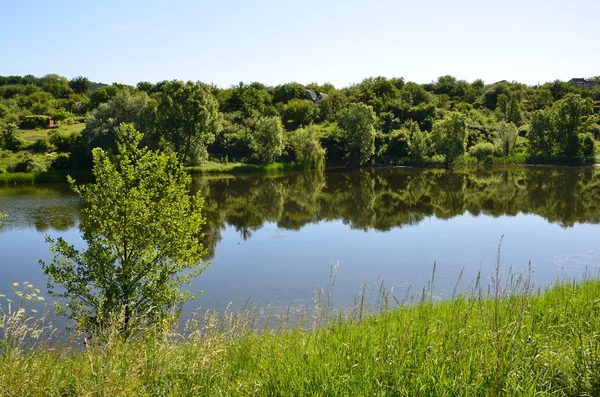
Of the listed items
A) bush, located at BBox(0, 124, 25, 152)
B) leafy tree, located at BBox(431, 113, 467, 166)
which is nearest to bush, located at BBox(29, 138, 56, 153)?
bush, located at BBox(0, 124, 25, 152)

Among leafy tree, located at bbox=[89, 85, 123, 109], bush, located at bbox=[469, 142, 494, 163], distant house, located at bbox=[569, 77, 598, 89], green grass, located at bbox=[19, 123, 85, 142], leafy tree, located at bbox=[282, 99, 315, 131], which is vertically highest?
distant house, located at bbox=[569, 77, 598, 89]

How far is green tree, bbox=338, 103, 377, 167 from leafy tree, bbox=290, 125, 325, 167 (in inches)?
235

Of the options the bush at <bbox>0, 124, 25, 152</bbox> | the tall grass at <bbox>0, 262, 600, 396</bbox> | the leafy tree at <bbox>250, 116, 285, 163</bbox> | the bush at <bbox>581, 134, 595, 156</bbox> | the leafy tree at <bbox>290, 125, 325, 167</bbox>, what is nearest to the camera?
the tall grass at <bbox>0, 262, 600, 396</bbox>

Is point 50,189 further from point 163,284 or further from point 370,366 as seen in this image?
point 370,366

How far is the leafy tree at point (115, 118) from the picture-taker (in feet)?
173

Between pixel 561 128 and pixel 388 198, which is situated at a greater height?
pixel 561 128

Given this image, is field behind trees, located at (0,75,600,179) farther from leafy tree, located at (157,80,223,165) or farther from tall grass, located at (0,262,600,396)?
tall grass, located at (0,262,600,396)

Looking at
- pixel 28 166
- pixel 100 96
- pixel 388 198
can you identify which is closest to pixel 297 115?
pixel 100 96

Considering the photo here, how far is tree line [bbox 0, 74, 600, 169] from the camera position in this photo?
5331cm

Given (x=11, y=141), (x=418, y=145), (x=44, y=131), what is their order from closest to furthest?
1. (x=11, y=141)
2. (x=44, y=131)
3. (x=418, y=145)

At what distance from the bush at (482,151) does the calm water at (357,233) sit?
75.9 feet

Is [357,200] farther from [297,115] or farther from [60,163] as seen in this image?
[297,115]

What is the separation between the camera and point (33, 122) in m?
71.2

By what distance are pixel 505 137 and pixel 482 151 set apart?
5.65 m
